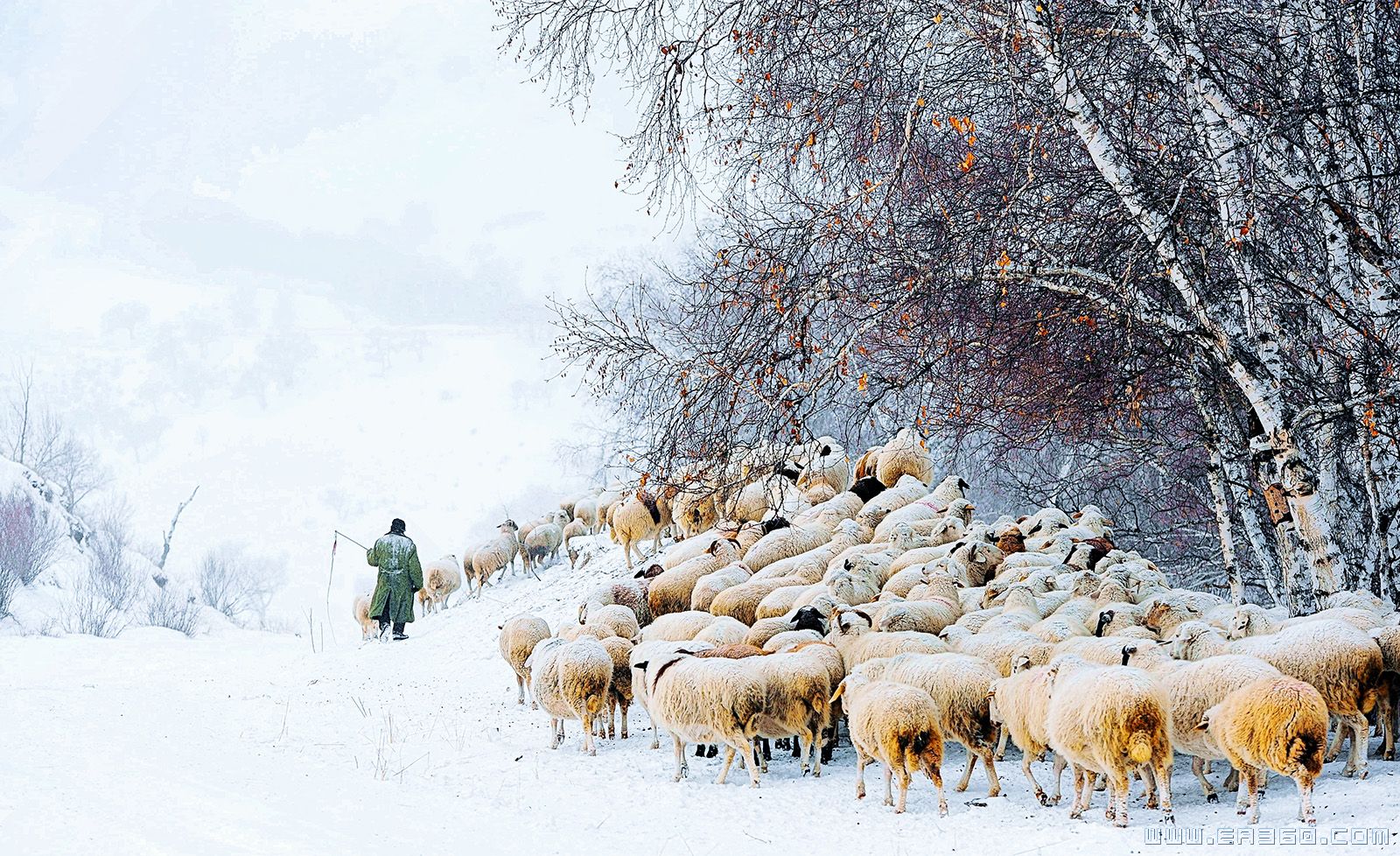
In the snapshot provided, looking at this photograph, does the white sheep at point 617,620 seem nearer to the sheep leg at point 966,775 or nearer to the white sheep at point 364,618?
the sheep leg at point 966,775

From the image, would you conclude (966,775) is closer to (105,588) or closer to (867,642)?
(867,642)

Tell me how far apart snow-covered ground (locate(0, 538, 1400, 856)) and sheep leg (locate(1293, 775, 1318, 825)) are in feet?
0.17

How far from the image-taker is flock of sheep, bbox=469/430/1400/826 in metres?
4.69

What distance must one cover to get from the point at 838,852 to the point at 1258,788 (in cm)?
181

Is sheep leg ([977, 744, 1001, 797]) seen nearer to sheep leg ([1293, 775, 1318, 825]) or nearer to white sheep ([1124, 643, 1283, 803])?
white sheep ([1124, 643, 1283, 803])

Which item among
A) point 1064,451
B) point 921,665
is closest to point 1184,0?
point 921,665

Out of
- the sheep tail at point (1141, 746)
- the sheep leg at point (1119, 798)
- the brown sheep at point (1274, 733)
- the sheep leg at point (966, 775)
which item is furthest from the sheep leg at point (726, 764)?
the brown sheep at point (1274, 733)

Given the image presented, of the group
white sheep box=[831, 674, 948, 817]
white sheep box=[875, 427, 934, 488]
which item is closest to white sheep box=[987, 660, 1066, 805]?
white sheep box=[831, 674, 948, 817]

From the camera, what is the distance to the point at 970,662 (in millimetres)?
5750

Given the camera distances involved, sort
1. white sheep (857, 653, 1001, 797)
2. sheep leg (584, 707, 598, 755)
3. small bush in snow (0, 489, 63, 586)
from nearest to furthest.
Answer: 1. white sheep (857, 653, 1001, 797)
2. sheep leg (584, 707, 598, 755)
3. small bush in snow (0, 489, 63, 586)

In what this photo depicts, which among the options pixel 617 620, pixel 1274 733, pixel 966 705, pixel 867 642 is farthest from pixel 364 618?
pixel 1274 733

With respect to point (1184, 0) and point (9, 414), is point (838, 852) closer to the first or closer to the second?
point (1184, 0)

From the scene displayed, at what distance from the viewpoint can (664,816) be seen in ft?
17.4

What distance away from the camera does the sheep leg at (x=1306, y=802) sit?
167 inches
